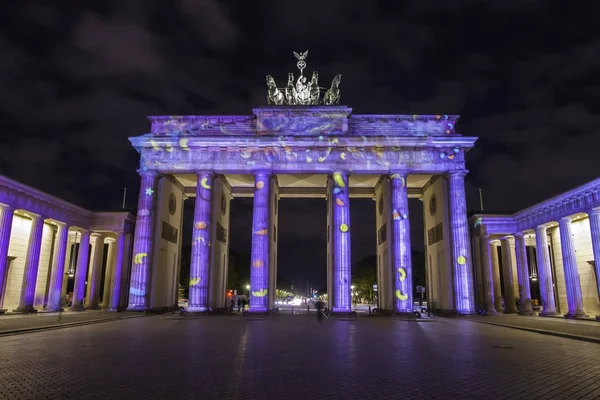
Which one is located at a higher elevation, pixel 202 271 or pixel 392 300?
pixel 202 271

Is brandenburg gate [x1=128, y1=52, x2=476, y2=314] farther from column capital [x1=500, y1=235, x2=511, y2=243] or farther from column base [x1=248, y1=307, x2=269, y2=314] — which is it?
column capital [x1=500, y1=235, x2=511, y2=243]

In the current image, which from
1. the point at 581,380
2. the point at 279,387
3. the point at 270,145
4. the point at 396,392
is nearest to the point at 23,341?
the point at 279,387

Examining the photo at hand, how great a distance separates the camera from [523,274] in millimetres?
38812

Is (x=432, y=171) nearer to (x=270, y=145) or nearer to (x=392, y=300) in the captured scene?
(x=392, y=300)

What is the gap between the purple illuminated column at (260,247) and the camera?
3531cm

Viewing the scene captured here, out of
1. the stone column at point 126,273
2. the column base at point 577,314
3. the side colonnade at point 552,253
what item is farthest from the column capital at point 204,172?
the column base at point 577,314

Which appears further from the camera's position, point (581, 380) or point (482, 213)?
point (482, 213)

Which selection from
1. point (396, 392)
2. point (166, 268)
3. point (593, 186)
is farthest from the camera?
point (166, 268)

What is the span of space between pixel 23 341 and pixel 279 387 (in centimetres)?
1252

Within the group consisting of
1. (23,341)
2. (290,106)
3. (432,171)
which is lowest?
(23,341)

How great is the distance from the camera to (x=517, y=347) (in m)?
14.6

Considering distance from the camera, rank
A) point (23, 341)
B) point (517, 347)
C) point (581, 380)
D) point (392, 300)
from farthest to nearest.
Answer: point (392, 300)
point (23, 341)
point (517, 347)
point (581, 380)

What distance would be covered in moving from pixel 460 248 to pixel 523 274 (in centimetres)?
826

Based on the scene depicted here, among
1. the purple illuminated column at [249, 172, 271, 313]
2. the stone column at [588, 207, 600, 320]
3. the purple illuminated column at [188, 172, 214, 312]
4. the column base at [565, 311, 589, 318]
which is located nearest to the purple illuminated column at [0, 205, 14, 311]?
the purple illuminated column at [188, 172, 214, 312]
